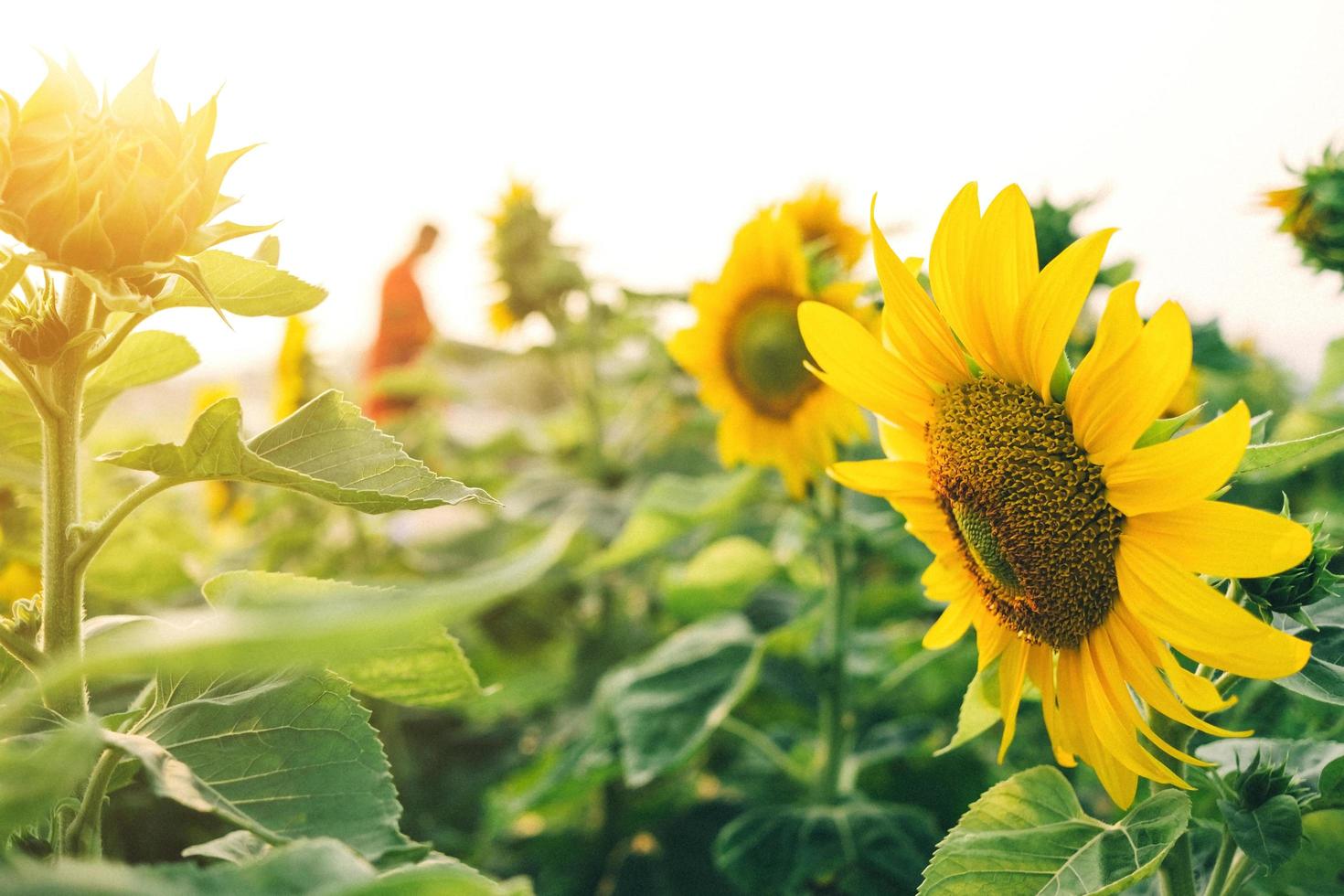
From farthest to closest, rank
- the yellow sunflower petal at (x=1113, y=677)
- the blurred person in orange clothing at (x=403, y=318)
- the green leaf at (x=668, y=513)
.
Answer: the blurred person in orange clothing at (x=403, y=318) → the green leaf at (x=668, y=513) → the yellow sunflower petal at (x=1113, y=677)

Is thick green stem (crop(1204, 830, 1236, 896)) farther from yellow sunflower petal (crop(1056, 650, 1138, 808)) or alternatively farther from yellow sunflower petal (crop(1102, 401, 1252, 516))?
yellow sunflower petal (crop(1102, 401, 1252, 516))

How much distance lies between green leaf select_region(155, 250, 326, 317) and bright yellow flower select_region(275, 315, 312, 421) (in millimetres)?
1105

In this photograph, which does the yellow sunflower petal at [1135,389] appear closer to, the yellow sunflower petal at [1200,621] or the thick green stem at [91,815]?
the yellow sunflower petal at [1200,621]

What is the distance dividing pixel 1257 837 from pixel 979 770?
52 centimetres

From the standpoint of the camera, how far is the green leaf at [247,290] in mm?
443

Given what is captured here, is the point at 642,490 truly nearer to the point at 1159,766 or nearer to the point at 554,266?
the point at 554,266

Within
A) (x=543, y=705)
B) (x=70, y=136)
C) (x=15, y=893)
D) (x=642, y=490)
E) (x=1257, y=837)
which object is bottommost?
(x=543, y=705)

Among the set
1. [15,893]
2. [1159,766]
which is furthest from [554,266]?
[15,893]

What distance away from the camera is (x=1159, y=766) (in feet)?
1.43

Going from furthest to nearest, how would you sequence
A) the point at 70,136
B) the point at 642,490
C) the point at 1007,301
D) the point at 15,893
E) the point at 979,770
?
the point at 642,490 < the point at 979,770 < the point at 1007,301 < the point at 70,136 < the point at 15,893

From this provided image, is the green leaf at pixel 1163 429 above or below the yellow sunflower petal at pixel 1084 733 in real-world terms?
above

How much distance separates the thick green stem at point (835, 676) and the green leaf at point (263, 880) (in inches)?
25.7

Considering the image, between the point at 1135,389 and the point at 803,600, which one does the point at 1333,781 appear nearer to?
the point at 1135,389

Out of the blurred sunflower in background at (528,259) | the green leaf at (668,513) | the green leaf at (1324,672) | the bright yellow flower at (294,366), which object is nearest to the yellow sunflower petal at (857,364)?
the green leaf at (1324,672)
